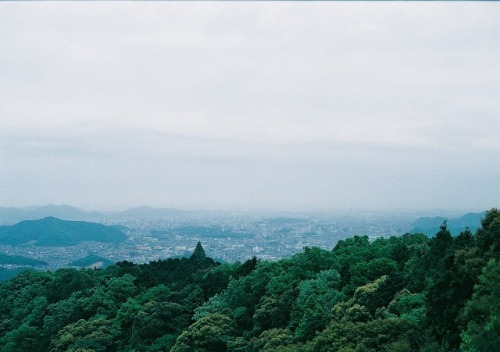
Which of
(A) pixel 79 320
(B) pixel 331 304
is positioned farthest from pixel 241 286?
(A) pixel 79 320

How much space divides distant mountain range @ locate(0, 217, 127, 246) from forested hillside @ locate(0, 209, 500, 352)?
89.1 m

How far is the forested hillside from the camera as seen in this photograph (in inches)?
603

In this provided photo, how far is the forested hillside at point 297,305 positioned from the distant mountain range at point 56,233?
292ft

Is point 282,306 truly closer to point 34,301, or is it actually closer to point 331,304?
point 331,304

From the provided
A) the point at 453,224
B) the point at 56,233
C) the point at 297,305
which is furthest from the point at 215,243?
the point at 297,305

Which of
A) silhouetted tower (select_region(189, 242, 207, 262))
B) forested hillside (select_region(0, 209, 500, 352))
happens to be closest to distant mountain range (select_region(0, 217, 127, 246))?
silhouetted tower (select_region(189, 242, 207, 262))

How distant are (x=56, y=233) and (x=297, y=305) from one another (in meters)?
116

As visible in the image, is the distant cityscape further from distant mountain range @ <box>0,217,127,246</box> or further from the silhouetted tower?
the silhouetted tower

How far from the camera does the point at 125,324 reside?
28.0 meters

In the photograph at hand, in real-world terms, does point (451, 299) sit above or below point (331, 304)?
above

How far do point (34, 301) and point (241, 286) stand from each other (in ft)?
54.3

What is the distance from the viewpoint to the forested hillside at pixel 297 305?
15319 mm

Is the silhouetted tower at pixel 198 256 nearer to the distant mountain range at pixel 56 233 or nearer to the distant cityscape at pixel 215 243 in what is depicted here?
the distant cityscape at pixel 215 243

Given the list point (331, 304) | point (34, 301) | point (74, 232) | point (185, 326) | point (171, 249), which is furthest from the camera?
point (74, 232)
